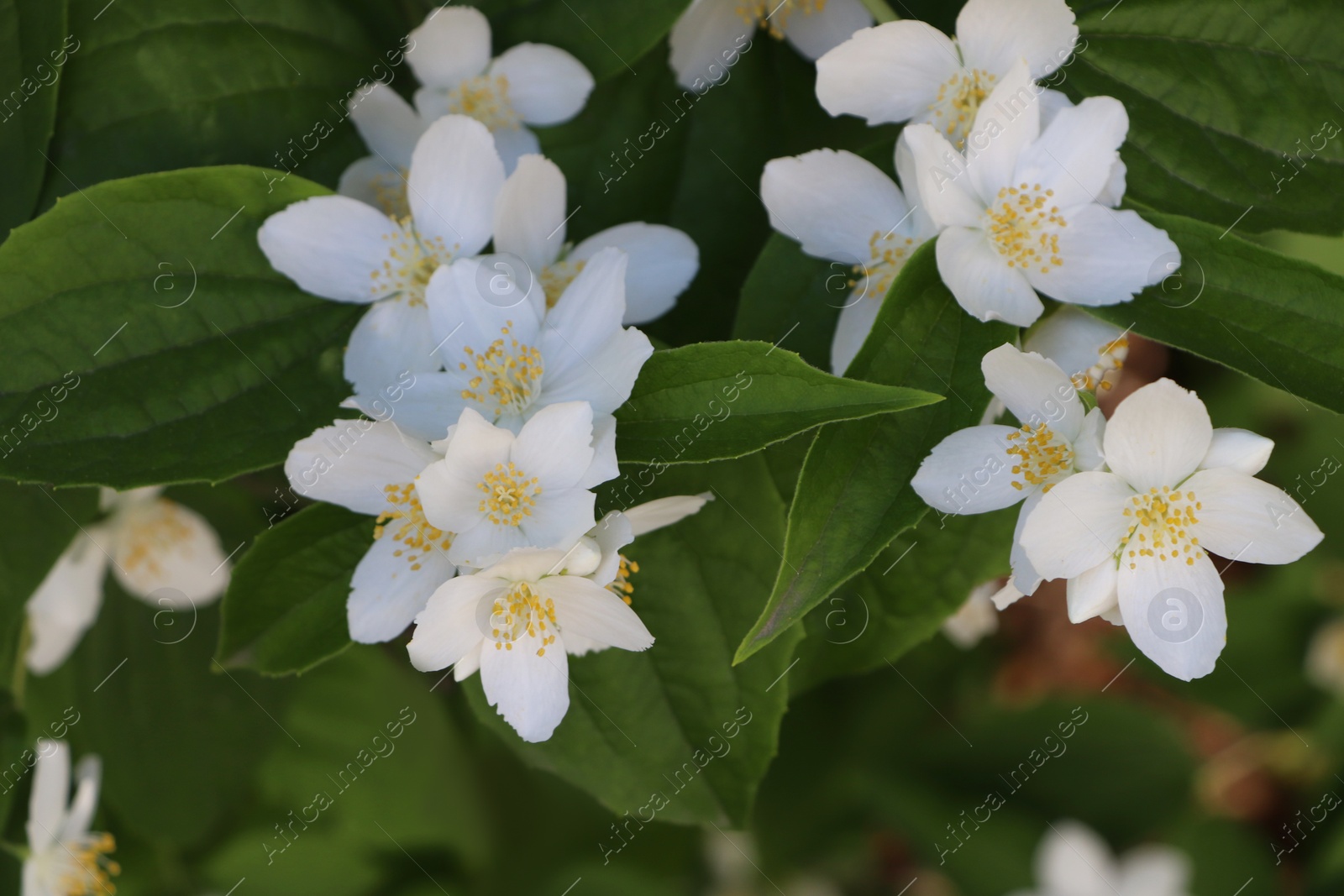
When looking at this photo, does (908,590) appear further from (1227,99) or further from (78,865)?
(78,865)

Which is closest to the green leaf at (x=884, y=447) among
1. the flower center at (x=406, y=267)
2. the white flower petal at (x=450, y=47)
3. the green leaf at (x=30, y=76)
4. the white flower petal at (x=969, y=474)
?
the white flower petal at (x=969, y=474)

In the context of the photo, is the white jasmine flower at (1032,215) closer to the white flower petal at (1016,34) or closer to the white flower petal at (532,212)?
the white flower petal at (1016,34)

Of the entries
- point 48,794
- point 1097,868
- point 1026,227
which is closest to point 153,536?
point 48,794

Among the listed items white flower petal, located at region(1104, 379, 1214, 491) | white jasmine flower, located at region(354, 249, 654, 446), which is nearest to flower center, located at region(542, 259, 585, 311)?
white jasmine flower, located at region(354, 249, 654, 446)

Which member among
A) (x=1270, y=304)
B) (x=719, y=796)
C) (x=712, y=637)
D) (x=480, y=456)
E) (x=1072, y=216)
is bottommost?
(x=719, y=796)

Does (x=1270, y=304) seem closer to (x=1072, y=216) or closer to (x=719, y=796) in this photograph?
(x=1072, y=216)

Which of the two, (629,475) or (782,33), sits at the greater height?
(782,33)

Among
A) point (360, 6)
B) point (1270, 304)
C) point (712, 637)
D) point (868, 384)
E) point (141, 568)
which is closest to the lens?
point (868, 384)

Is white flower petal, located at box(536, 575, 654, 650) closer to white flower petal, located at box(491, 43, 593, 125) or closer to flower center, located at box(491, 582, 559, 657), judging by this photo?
flower center, located at box(491, 582, 559, 657)

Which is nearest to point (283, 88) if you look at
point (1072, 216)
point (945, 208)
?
point (945, 208)
